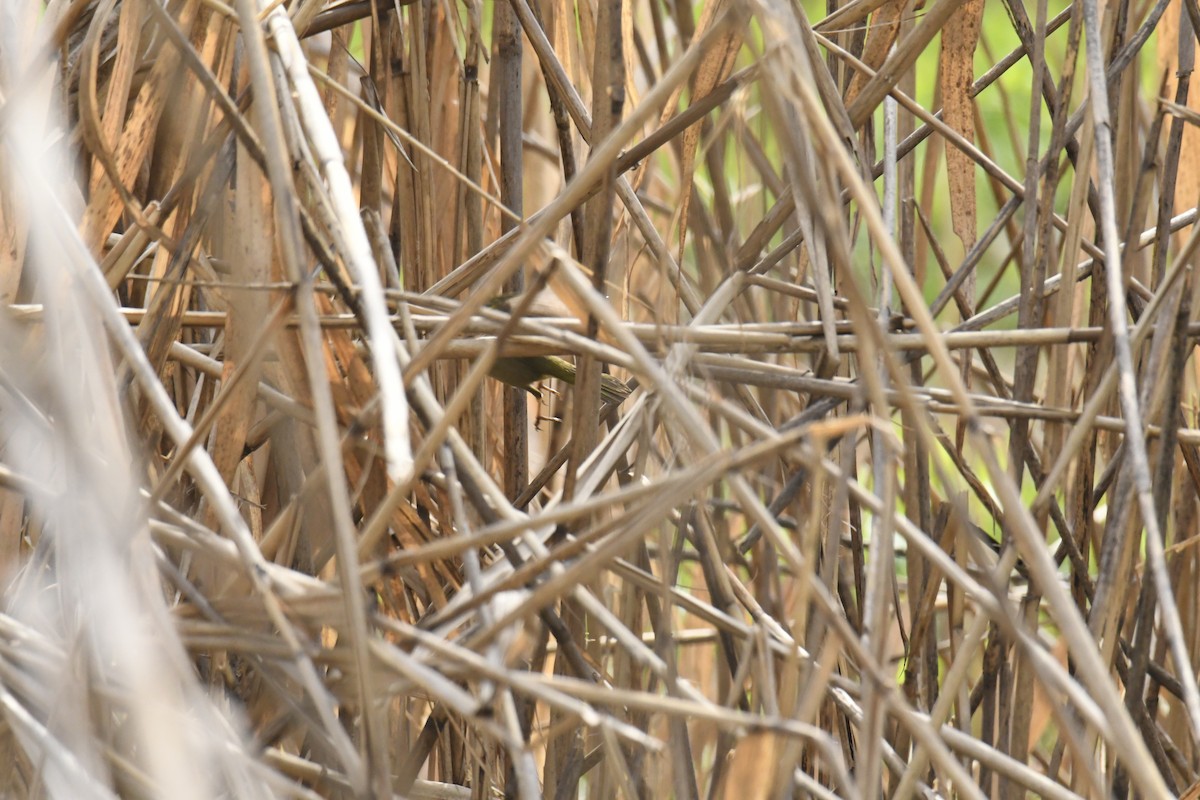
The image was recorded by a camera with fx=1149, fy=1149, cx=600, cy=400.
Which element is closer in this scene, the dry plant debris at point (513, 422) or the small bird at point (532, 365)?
the dry plant debris at point (513, 422)

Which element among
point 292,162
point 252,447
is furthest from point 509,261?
point 252,447

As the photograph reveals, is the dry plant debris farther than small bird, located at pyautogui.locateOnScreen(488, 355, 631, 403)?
No

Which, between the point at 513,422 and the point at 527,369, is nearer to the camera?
the point at 527,369

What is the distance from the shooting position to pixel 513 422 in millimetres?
663

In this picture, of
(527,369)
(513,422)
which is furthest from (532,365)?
(513,422)

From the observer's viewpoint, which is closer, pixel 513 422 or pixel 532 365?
pixel 532 365

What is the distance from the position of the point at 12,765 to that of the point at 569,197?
34 centimetres

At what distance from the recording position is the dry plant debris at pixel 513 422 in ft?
1.17

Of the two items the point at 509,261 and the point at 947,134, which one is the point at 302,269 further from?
the point at 947,134

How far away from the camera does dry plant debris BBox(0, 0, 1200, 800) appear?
14.1 inches

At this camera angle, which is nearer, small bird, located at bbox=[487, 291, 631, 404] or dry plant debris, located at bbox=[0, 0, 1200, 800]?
dry plant debris, located at bbox=[0, 0, 1200, 800]

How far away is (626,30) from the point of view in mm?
649

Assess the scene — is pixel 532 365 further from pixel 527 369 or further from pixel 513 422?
pixel 513 422

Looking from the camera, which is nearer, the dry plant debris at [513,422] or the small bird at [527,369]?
the dry plant debris at [513,422]
